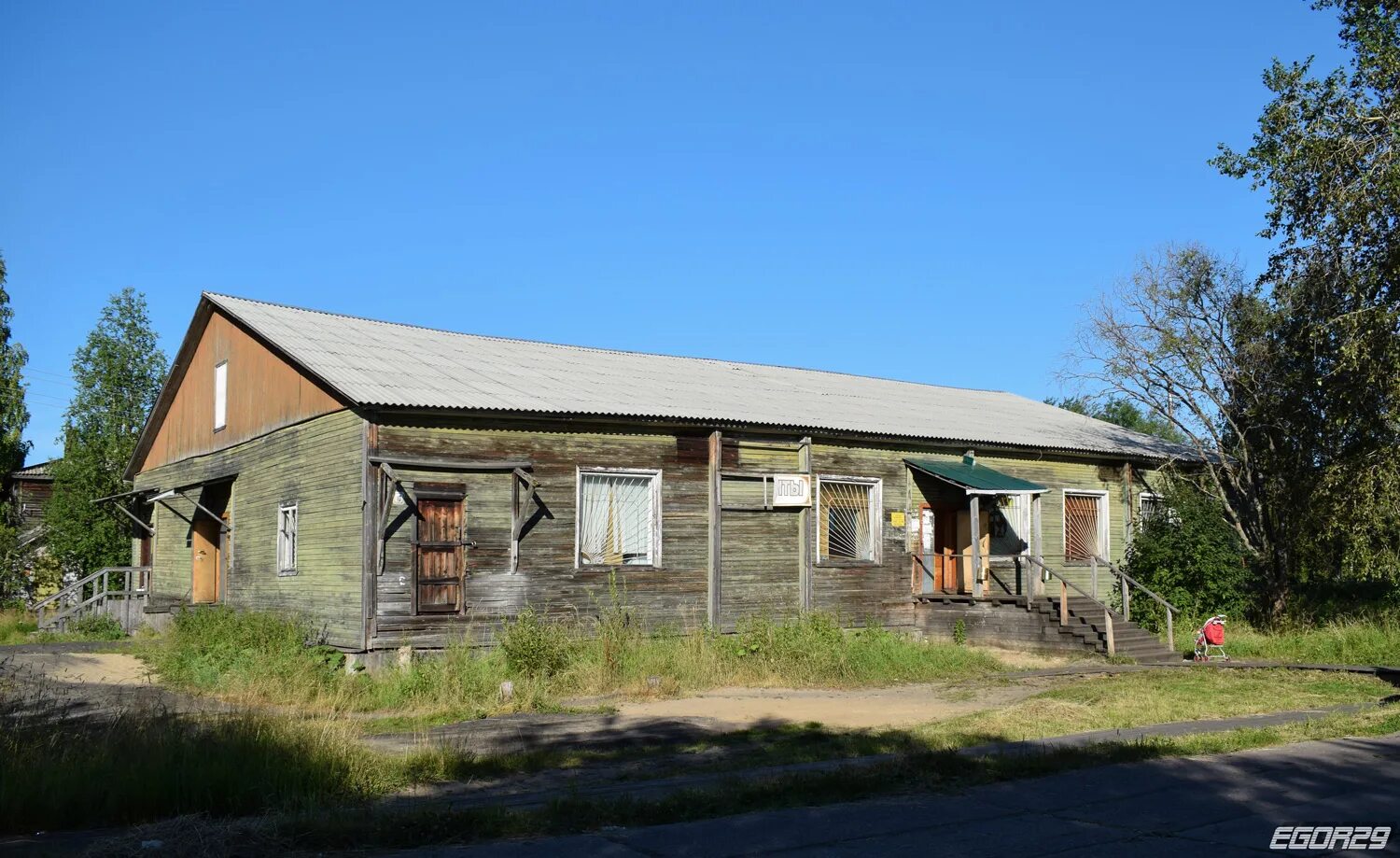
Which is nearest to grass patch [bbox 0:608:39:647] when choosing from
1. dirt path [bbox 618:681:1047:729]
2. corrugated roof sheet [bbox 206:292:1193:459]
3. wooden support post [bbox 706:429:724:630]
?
corrugated roof sheet [bbox 206:292:1193:459]

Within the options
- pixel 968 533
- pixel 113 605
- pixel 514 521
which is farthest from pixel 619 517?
pixel 113 605

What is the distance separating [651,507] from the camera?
63.2 feet

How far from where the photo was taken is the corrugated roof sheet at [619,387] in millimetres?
18172

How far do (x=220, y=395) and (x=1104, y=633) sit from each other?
56.5 feet

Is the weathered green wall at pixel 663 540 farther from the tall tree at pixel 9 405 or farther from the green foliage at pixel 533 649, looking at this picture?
the tall tree at pixel 9 405

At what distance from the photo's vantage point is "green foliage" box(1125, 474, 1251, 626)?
2358 centimetres

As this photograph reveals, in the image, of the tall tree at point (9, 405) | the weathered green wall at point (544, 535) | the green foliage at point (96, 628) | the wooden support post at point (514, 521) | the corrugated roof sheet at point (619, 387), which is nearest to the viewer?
the weathered green wall at point (544, 535)

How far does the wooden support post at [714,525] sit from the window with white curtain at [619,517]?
3.41 ft

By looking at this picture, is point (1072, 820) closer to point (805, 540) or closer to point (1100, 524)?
point (805, 540)

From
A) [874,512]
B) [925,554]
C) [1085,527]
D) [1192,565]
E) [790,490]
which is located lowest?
[1192,565]

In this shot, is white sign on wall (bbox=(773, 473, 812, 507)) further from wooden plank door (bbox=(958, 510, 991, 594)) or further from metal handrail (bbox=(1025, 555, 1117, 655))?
wooden plank door (bbox=(958, 510, 991, 594))

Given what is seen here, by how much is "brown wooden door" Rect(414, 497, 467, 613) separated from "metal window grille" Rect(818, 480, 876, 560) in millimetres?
6985

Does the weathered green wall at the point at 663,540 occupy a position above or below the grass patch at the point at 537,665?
above

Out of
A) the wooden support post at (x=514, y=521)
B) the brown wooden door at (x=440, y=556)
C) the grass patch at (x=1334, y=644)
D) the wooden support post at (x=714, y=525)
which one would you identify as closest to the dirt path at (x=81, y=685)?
the brown wooden door at (x=440, y=556)
